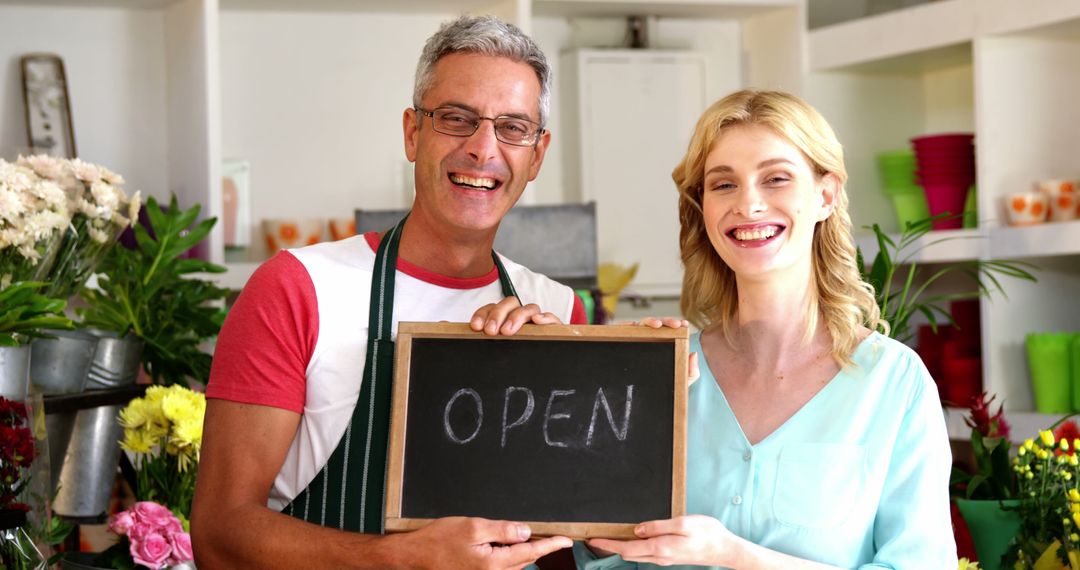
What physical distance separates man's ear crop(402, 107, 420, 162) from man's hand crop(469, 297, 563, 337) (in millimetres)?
303

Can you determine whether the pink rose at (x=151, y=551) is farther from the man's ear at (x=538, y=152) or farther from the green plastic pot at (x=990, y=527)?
the green plastic pot at (x=990, y=527)

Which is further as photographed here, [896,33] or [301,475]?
[896,33]

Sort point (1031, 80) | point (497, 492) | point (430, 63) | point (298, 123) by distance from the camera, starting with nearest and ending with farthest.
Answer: point (497, 492) < point (430, 63) < point (1031, 80) < point (298, 123)

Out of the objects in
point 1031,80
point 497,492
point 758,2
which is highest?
point 758,2

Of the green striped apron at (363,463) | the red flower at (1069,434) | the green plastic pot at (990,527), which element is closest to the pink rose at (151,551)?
the green striped apron at (363,463)

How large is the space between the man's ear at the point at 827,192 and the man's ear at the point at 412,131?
1.82 feet

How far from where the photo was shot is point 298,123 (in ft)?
12.3

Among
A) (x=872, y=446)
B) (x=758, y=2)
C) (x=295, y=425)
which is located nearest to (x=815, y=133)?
(x=872, y=446)

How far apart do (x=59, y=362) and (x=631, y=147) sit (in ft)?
6.95

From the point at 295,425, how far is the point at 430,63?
53cm

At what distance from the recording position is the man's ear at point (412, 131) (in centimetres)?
175

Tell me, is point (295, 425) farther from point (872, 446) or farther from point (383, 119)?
point (383, 119)

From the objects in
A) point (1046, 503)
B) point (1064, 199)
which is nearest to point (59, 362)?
point (1046, 503)

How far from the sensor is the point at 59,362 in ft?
7.56
